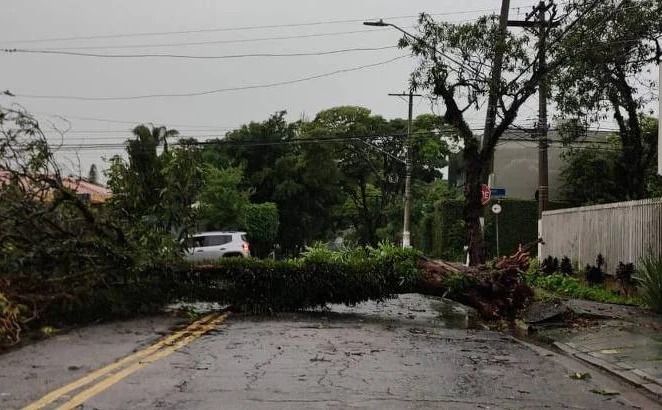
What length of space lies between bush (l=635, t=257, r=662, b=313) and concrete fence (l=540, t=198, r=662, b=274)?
0.71 m

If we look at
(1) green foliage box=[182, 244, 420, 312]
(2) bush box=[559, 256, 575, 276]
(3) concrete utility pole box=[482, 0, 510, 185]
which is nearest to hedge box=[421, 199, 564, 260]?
(2) bush box=[559, 256, 575, 276]

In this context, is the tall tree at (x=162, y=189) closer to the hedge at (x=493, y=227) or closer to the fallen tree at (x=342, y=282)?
the fallen tree at (x=342, y=282)

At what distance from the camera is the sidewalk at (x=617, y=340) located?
28.5 feet

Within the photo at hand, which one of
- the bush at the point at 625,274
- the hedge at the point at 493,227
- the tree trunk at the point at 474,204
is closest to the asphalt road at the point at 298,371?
the bush at the point at 625,274

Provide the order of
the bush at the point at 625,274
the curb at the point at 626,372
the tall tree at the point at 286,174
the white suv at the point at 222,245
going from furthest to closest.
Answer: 1. the tall tree at the point at 286,174
2. the white suv at the point at 222,245
3. the bush at the point at 625,274
4. the curb at the point at 626,372

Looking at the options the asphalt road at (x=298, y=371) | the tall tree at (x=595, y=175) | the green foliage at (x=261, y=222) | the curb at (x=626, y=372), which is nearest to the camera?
the asphalt road at (x=298, y=371)

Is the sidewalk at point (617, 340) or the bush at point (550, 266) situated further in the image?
the bush at point (550, 266)

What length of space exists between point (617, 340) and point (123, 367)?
7122 mm

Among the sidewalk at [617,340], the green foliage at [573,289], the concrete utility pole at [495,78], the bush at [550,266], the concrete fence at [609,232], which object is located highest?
the concrete utility pole at [495,78]

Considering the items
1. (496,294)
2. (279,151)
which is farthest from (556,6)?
(279,151)

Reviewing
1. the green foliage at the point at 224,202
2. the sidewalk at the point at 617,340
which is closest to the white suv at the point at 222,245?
the green foliage at the point at 224,202

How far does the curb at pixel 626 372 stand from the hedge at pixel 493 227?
1001 inches

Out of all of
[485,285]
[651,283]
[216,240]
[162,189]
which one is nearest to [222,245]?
[216,240]

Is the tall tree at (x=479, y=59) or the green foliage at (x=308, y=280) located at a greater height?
the tall tree at (x=479, y=59)
